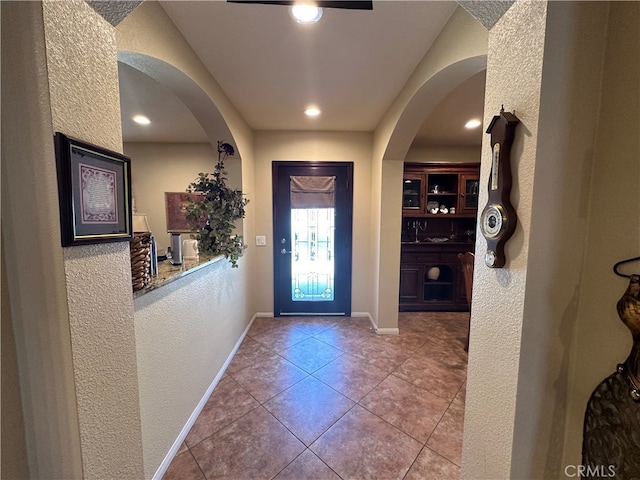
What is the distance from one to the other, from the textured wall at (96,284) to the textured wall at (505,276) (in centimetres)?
133

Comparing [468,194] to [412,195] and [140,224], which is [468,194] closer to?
[412,195]

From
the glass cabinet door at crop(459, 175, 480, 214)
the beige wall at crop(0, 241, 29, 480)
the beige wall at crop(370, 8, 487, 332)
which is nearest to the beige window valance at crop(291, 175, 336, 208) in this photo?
the beige wall at crop(370, 8, 487, 332)

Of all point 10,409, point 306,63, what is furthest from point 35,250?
point 306,63

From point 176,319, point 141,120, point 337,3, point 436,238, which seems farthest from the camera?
point 436,238

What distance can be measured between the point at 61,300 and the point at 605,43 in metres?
1.75

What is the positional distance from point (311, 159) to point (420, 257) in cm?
213

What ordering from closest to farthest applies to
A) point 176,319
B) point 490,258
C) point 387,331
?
point 490,258 → point 176,319 → point 387,331

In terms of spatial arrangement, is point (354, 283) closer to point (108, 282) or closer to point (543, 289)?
point (543, 289)

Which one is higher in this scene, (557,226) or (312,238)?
(557,226)

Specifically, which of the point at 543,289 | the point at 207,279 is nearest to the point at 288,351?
the point at 207,279

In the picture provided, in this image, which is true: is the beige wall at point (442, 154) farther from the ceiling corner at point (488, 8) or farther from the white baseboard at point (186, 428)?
the white baseboard at point (186, 428)

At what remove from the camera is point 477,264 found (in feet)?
3.20

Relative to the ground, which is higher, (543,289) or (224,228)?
(224,228)

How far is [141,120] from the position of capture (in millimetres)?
2789
